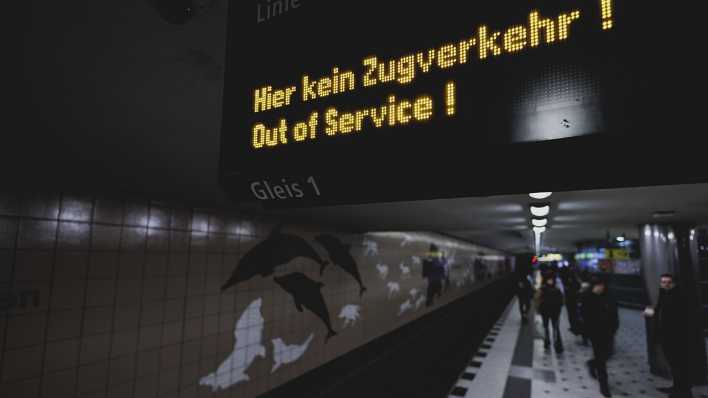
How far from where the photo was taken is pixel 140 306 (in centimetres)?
352

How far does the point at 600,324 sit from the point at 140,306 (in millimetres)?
5377

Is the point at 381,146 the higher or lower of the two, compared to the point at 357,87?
lower

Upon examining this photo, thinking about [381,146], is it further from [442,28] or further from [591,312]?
[591,312]

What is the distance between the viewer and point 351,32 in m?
1.46

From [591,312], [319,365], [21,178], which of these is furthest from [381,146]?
[319,365]

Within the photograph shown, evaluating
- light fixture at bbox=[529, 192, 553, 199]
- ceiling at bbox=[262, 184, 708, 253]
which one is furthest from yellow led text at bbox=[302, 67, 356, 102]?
light fixture at bbox=[529, 192, 553, 199]

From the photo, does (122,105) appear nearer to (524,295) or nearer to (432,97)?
(432,97)

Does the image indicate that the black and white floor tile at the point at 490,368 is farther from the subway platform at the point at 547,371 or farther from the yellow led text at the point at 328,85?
the yellow led text at the point at 328,85

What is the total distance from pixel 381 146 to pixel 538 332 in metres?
9.15

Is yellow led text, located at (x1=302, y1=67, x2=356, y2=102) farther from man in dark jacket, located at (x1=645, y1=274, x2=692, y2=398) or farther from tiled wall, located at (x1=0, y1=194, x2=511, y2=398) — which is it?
man in dark jacket, located at (x1=645, y1=274, x2=692, y2=398)

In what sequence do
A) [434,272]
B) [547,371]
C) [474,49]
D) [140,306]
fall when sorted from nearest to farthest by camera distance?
[474,49], [140,306], [547,371], [434,272]

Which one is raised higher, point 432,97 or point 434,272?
point 432,97

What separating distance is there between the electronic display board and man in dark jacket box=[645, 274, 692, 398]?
15.9ft

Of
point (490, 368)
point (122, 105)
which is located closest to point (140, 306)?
point (122, 105)
